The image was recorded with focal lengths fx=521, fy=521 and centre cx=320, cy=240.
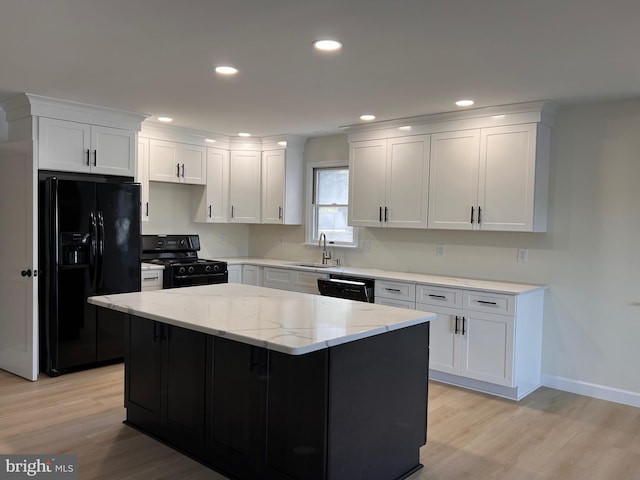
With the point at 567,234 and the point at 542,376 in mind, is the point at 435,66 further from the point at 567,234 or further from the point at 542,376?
the point at 542,376

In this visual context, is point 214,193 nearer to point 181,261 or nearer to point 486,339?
point 181,261

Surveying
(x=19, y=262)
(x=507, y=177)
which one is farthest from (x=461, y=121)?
(x=19, y=262)

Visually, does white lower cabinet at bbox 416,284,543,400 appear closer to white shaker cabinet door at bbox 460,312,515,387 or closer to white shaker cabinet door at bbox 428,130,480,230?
white shaker cabinet door at bbox 460,312,515,387

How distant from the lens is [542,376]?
14.6 feet

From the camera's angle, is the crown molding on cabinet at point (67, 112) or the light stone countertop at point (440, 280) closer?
the light stone countertop at point (440, 280)

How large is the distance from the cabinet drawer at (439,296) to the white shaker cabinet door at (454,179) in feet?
1.92

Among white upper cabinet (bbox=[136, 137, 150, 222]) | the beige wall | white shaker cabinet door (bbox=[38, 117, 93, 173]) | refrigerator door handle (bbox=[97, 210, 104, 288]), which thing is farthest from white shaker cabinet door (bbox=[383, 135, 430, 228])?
white shaker cabinet door (bbox=[38, 117, 93, 173])

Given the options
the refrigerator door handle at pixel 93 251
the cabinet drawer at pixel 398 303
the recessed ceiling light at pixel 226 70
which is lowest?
the cabinet drawer at pixel 398 303

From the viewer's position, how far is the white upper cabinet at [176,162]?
546cm

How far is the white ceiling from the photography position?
242cm

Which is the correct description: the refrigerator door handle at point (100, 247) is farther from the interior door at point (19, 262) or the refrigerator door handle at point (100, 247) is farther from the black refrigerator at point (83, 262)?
the interior door at point (19, 262)

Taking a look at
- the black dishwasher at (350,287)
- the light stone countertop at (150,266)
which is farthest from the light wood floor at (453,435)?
the light stone countertop at (150,266)

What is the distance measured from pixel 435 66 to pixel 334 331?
1.83 meters

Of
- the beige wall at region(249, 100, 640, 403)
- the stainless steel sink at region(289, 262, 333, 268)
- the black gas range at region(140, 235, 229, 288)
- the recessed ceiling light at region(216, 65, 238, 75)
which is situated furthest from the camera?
the stainless steel sink at region(289, 262, 333, 268)
